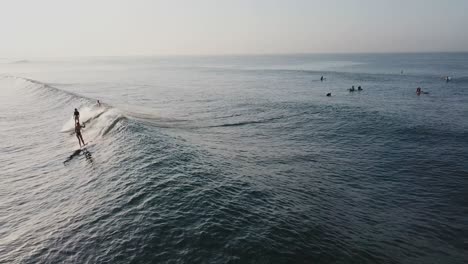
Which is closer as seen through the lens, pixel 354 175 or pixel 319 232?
pixel 319 232

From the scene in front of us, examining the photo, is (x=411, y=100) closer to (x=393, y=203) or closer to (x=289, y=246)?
(x=393, y=203)

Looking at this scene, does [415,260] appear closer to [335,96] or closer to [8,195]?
[8,195]

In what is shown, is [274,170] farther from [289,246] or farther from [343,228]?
[289,246]

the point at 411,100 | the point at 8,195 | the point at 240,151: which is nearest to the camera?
the point at 8,195

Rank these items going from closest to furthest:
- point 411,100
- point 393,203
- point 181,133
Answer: point 393,203, point 181,133, point 411,100

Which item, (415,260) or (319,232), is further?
(319,232)

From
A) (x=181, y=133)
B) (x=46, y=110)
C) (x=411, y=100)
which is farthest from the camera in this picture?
(x=411, y=100)

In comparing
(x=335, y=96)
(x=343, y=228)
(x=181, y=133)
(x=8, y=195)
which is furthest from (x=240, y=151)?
(x=335, y=96)

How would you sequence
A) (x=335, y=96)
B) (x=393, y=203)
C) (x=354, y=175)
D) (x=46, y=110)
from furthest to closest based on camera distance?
(x=335, y=96)
(x=46, y=110)
(x=354, y=175)
(x=393, y=203)

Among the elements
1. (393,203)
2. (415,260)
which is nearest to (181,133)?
(393,203)
